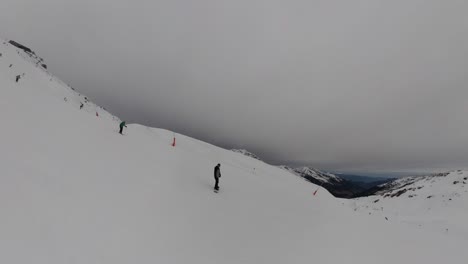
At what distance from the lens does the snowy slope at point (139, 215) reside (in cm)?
764

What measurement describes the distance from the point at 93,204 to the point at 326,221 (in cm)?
1407

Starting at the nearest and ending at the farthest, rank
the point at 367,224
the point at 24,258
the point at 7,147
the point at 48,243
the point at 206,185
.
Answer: the point at 24,258
the point at 48,243
the point at 7,147
the point at 206,185
the point at 367,224

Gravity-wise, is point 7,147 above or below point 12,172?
above

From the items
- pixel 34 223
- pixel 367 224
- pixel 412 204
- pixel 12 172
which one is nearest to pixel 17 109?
pixel 12 172

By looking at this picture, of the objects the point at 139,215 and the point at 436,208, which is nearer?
the point at 139,215

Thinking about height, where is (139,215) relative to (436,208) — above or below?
below

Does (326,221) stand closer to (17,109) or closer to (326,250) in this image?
(326,250)

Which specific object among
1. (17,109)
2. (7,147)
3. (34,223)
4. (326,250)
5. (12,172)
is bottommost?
(326,250)

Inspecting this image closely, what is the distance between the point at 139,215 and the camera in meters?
10.4

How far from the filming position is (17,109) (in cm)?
1496

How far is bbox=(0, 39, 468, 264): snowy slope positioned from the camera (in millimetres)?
7645

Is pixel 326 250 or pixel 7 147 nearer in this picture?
pixel 7 147

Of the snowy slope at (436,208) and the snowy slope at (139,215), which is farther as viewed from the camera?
the snowy slope at (436,208)

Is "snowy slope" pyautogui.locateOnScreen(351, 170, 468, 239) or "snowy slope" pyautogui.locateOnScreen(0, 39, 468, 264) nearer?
"snowy slope" pyautogui.locateOnScreen(0, 39, 468, 264)
